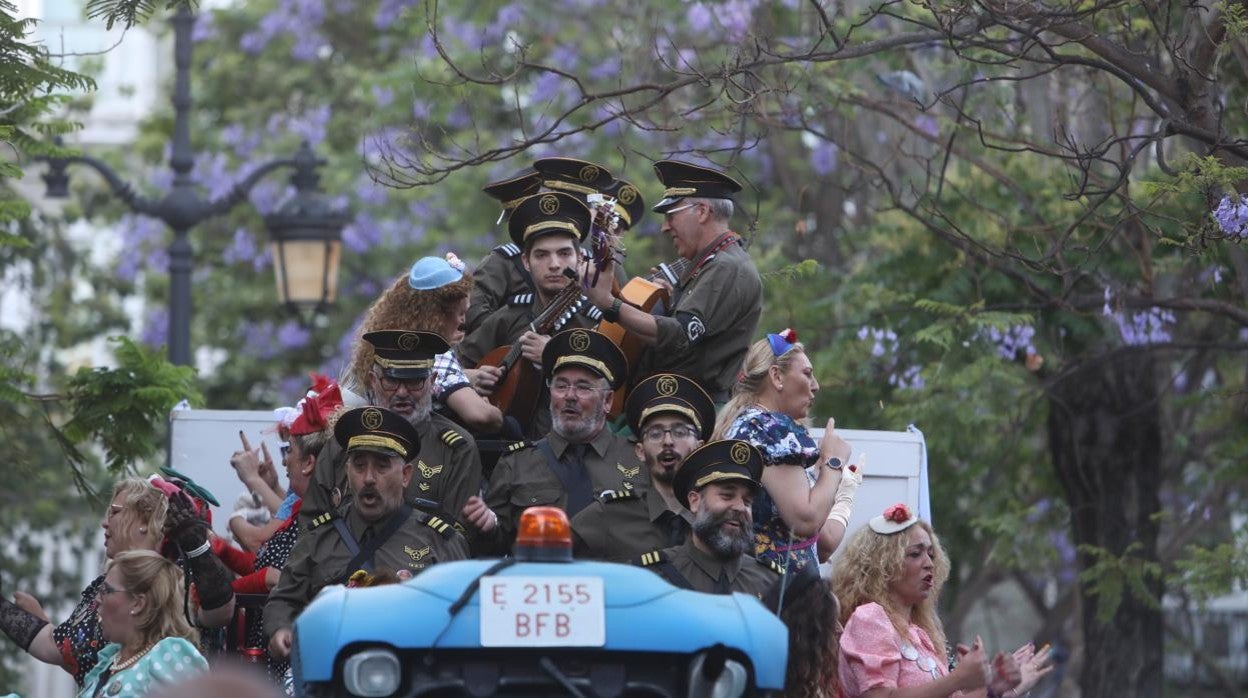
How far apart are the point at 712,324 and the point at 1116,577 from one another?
7580 mm

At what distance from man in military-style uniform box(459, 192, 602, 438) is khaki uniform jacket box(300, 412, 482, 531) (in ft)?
2.72

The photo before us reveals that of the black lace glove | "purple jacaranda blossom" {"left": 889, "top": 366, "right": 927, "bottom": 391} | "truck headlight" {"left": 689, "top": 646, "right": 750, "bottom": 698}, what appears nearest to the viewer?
"truck headlight" {"left": 689, "top": 646, "right": 750, "bottom": 698}

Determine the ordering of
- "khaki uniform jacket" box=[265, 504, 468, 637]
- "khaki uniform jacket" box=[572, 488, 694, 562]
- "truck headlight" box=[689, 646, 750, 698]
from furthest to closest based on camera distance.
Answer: "khaki uniform jacket" box=[572, 488, 694, 562]
"khaki uniform jacket" box=[265, 504, 468, 637]
"truck headlight" box=[689, 646, 750, 698]

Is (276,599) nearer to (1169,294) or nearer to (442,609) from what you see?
(442,609)

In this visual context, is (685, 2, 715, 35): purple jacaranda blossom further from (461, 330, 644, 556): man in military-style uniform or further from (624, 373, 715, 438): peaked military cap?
(624, 373, 715, 438): peaked military cap

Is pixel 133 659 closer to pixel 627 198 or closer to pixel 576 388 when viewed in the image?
pixel 576 388

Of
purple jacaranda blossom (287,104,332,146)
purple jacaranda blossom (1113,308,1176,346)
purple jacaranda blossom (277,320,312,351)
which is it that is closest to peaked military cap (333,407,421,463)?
purple jacaranda blossom (1113,308,1176,346)

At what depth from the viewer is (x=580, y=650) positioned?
6066mm

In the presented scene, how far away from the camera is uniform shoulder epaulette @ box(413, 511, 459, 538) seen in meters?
8.88

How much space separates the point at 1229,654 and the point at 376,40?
13639 mm

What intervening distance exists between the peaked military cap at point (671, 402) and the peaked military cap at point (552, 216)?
99 cm

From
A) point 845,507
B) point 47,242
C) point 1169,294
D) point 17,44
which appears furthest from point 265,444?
point 47,242

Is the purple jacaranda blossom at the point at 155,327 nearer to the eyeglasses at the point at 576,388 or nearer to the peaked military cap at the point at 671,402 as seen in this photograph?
the eyeglasses at the point at 576,388

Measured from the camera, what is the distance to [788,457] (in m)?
9.46
